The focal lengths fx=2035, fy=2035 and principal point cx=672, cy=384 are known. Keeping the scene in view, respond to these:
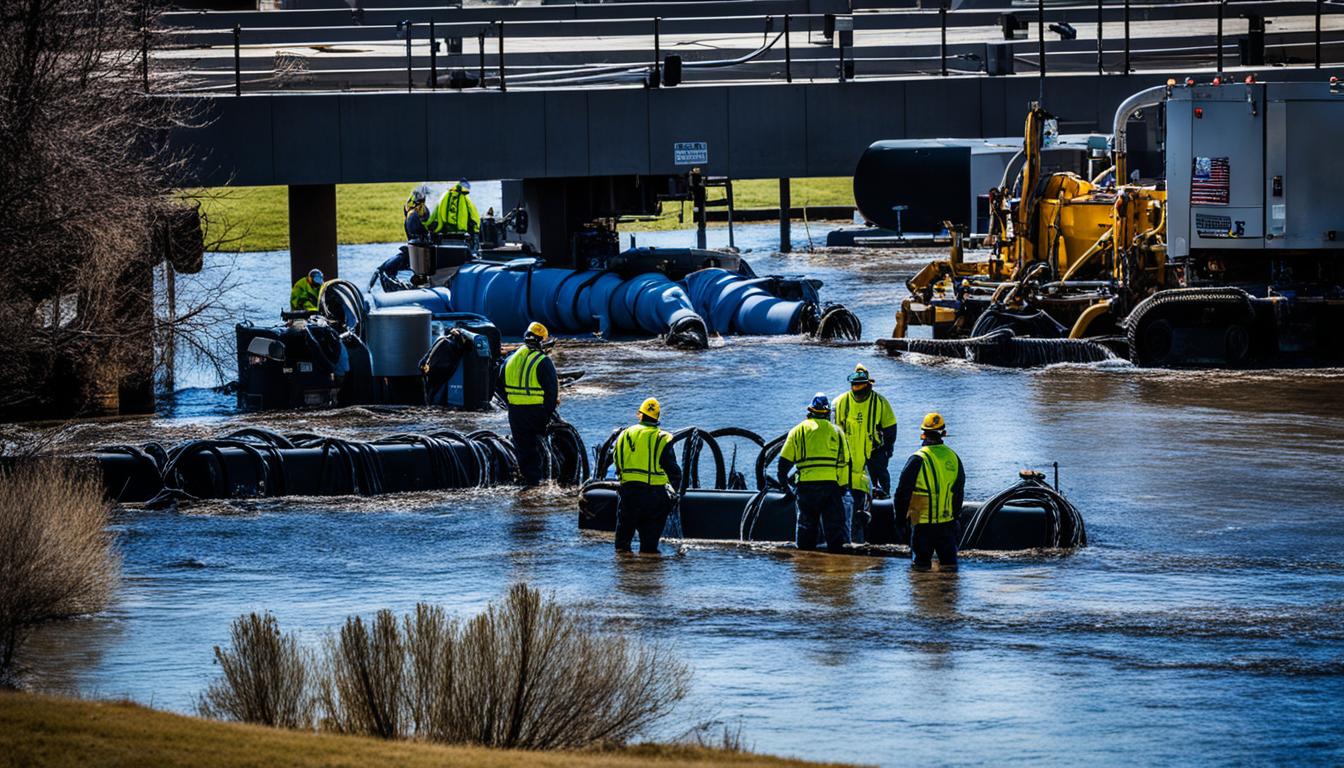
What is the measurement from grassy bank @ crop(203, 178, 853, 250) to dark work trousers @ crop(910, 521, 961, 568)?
4552 centimetres

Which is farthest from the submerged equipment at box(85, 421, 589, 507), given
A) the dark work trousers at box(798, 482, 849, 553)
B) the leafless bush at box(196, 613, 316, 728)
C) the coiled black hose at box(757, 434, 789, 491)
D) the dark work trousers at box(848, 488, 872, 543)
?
the leafless bush at box(196, 613, 316, 728)

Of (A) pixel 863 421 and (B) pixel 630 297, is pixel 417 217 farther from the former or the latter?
(A) pixel 863 421

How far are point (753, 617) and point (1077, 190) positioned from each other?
735 inches

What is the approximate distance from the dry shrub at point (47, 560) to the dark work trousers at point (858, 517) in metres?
6.34

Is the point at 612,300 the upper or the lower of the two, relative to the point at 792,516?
upper

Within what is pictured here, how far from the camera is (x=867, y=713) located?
1254cm

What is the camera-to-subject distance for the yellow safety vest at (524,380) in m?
21.3

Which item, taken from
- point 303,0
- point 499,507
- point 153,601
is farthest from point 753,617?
point 303,0

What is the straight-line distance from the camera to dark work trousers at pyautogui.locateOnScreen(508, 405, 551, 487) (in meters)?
21.4

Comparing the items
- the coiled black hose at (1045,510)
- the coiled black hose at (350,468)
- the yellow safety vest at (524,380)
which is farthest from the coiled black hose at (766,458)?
the coiled black hose at (350,468)

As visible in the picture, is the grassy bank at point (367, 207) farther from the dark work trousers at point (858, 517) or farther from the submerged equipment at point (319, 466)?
the dark work trousers at point (858, 517)

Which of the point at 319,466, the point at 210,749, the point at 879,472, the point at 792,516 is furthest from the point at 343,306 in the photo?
the point at 210,749

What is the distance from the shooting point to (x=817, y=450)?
56.7 feet

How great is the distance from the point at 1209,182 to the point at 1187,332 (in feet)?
7.27
